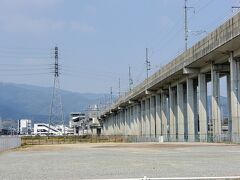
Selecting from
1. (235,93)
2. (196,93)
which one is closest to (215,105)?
(235,93)

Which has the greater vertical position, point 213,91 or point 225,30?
point 225,30

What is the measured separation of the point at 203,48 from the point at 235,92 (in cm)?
624

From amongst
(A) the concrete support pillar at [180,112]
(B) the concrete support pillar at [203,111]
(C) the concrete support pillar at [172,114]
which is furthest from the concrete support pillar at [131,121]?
(B) the concrete support pillar at [203,111]

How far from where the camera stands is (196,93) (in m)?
78.8

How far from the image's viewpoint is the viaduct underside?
50037 millimetres

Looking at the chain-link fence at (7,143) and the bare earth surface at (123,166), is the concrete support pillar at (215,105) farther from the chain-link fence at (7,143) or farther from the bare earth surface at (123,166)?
the bare earth surface at (123,166)

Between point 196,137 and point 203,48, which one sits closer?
point 203,48

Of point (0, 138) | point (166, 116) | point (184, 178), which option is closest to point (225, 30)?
point (0, 138)

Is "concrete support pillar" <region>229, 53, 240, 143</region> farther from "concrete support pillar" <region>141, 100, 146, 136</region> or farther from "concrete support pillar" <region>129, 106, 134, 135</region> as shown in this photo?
"concrete support pillar" <region>129, 106, 134, 135</region>

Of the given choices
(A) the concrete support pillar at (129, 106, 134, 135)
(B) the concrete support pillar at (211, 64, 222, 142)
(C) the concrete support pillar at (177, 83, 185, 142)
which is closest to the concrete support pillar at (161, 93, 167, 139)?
(C) the concrete support pillar at (177, 83, 185, 142)

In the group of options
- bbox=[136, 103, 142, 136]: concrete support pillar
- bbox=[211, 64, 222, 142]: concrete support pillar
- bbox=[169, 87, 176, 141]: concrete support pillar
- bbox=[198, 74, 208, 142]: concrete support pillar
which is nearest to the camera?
bbox=[211, 64, 222, 142]: concrete support pillar

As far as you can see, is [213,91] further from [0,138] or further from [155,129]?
[155,129]

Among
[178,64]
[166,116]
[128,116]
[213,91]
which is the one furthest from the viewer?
[128,116]

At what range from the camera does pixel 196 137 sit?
2594 inches
